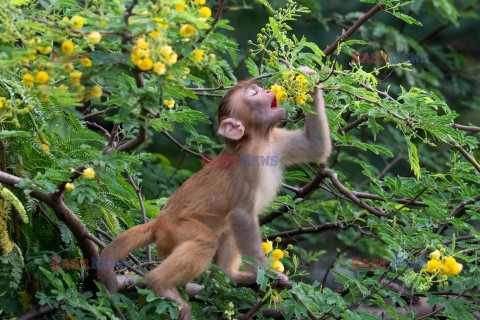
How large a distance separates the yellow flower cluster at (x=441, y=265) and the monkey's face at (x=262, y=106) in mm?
2354

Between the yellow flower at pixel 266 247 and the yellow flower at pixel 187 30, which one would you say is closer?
the yellow flower at pixel 187 30

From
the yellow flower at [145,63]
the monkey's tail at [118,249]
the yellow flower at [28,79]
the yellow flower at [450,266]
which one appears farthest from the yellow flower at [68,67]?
the yellow flower at [450,266]

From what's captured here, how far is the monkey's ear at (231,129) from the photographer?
231 inches

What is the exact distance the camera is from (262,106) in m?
6.01

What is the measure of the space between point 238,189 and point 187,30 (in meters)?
2.73

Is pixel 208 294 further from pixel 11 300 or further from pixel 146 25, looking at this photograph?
pixel 146 25

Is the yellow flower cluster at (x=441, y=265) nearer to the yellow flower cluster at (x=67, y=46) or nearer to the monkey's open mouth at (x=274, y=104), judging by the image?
the monkey's open mouth at (x=274, y=104)

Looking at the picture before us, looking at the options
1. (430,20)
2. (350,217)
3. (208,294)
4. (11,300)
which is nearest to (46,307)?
(11,300)

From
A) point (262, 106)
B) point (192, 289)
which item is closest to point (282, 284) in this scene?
point (192, 289)

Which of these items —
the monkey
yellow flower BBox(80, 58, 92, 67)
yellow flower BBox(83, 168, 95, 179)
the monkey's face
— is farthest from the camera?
the monkey's face

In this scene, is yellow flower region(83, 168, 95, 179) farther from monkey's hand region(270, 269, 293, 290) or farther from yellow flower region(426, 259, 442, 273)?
yellow flower region(426, 259, 442, 273)

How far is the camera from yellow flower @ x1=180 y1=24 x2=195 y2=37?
3.43 metres

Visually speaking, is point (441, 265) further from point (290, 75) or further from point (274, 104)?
point (274, 104)

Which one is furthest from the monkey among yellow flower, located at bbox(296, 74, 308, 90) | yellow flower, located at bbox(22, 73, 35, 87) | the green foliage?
yellow flower, located at bbox(22, 73, 35, 87)
